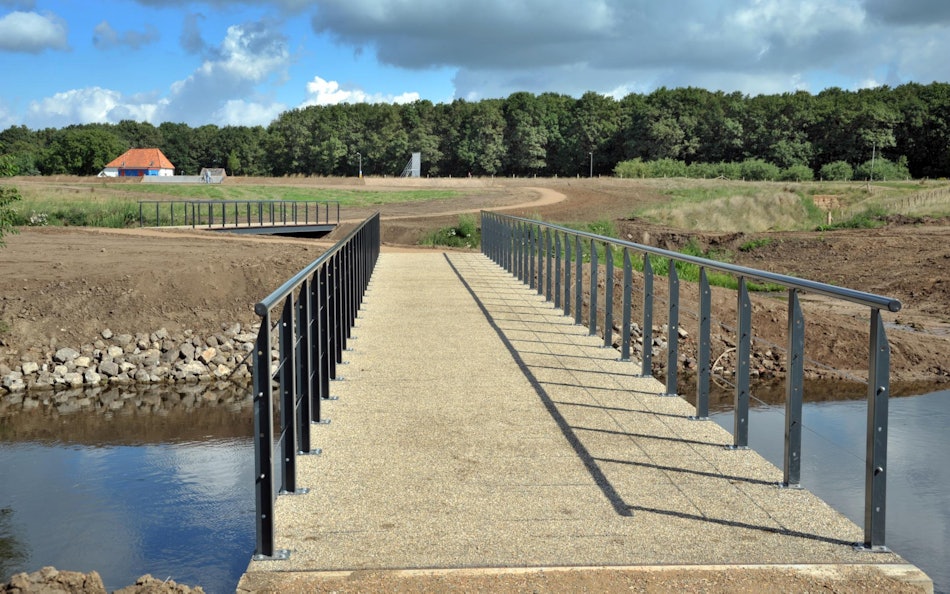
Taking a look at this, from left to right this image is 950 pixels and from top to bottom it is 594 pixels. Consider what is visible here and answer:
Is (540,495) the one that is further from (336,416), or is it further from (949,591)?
(949,591)

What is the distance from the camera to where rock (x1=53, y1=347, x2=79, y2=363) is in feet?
55.2

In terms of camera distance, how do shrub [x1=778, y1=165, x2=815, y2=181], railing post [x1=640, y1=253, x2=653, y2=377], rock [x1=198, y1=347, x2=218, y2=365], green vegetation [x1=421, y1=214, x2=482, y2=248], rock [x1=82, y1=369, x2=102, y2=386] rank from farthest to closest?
1. shrub [x1=778, y1=165, x2=815, y2=181]
2. green vegetation [x1=421, y1=214, x2=482, y2=248]
3. rock [x1=198, y1=347, x2=218, y2=365]
4. rock [x1=82, y1=369, x2=102, y2=386]
5. railing post [x1=640, y1=253, x2=653, y2=377]

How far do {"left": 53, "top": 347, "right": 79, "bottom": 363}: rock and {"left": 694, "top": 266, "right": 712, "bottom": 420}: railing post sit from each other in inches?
517

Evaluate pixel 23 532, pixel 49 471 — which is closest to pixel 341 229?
pixel 49 471

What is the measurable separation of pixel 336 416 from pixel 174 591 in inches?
115

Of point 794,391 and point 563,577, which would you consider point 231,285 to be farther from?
point 563,577

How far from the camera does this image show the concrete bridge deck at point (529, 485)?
412 centimetres

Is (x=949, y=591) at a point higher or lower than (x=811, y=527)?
lower

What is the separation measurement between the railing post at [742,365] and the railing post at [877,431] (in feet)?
4.88

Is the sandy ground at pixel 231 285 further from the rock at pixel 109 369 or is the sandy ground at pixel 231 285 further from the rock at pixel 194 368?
the rock at pixel 194 368

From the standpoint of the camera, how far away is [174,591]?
385cm

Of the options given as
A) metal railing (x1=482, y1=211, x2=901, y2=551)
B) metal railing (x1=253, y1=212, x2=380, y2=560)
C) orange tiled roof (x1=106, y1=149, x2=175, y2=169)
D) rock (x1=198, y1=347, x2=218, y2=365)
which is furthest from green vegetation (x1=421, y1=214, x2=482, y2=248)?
orange tiled roof (x1=106, y1=149, x2=175, y2=169)

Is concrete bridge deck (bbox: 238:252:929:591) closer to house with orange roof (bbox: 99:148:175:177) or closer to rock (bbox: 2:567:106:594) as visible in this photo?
rock (bbox: 2:567:106:594)

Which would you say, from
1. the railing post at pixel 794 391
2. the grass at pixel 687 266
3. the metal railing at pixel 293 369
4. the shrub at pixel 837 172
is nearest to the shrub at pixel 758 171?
the shrub at pixel 837 172
